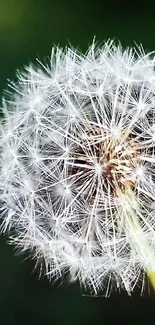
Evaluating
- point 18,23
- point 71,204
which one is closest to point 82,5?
point 18,23

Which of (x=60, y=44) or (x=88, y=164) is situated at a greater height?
(x=60, y=44)

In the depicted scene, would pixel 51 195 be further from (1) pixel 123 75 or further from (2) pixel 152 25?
(2) pixel 152 25

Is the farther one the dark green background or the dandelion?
the dark green background

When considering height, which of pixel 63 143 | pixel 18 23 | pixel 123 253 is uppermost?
pixel 18 23

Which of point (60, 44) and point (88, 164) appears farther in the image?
point (60, 44)
